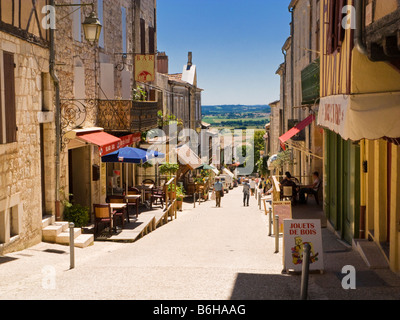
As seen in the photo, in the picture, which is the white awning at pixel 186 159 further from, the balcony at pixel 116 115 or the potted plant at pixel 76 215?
the potted plant at pixel 76 215

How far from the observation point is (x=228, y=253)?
11766 millimetres

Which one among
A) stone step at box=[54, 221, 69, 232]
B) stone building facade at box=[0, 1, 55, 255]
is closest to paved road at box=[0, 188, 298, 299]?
stone building facade at box=[0, 1, 55, 255]

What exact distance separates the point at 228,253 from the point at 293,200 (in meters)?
6.36

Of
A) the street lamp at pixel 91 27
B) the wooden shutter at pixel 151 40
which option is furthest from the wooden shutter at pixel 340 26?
the wooden shutter at pixel 151 40

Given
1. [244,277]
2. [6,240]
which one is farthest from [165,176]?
[244,277]

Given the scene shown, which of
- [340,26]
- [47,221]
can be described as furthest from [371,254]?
[47,221]

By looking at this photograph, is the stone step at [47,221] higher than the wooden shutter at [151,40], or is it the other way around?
the wooden shutter at [151,40]

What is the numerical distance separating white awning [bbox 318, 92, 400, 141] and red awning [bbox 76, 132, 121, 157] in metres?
8.35

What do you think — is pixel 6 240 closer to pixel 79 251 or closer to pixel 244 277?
pixel 79 251

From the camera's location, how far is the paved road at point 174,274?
722 cm

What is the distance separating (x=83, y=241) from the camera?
1217cm

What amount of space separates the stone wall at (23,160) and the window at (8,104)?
0.62 ft

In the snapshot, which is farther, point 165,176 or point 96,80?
point 165,176

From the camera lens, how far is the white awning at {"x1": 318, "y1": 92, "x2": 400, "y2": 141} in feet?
22.6
